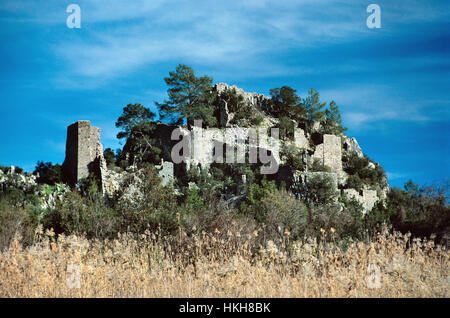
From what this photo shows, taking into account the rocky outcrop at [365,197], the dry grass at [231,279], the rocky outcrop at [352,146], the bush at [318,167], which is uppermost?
the rocky outcrop at [352,146]

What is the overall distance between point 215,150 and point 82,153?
42.2ft

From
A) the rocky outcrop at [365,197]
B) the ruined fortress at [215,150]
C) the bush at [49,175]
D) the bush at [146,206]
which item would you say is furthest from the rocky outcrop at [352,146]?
the bush at [49,175]

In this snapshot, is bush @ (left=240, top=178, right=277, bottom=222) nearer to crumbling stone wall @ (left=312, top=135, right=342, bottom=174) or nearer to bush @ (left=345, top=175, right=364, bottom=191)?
bush @ (left=345, top=175, right=364, bottom=191)

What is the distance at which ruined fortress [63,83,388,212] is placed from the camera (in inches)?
1555

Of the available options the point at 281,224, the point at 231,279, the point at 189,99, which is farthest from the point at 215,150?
the point at 231,279

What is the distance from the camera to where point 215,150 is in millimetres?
45844

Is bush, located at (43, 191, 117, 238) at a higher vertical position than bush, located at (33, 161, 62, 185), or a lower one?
lower

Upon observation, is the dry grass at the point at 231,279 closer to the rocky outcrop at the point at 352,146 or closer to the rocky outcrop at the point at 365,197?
the rocky outcrop at the point at 365,197

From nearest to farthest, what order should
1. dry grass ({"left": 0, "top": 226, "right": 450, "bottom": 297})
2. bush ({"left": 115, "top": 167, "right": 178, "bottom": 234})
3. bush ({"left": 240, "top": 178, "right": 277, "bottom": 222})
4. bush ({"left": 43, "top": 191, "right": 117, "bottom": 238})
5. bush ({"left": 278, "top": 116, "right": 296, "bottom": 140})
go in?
dry grass ({"left": 0, "top": 226, "right": 450, "bottom": 297}) → bush ({"left": 115, "top": 167, "right": 178, "bottom": 234}) → bush ({"left": 43, "top": 191, "right": 117, "bottom": 238}) → bush ({"left": 240, "top": 178, "right": 277, "bottom": 222}) → bush ({"left": 278, "top": 116, "right": 296, "bottom": 140})

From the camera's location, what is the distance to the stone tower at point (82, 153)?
39250 millimetres

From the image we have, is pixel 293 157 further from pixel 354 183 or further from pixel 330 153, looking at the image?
pixel 354 183

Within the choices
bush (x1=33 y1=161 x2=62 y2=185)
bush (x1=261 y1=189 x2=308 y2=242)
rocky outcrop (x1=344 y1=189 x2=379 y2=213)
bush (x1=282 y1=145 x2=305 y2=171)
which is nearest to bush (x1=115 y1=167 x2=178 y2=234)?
bush (x1=261 y1=189 x2=308 y2=242)
